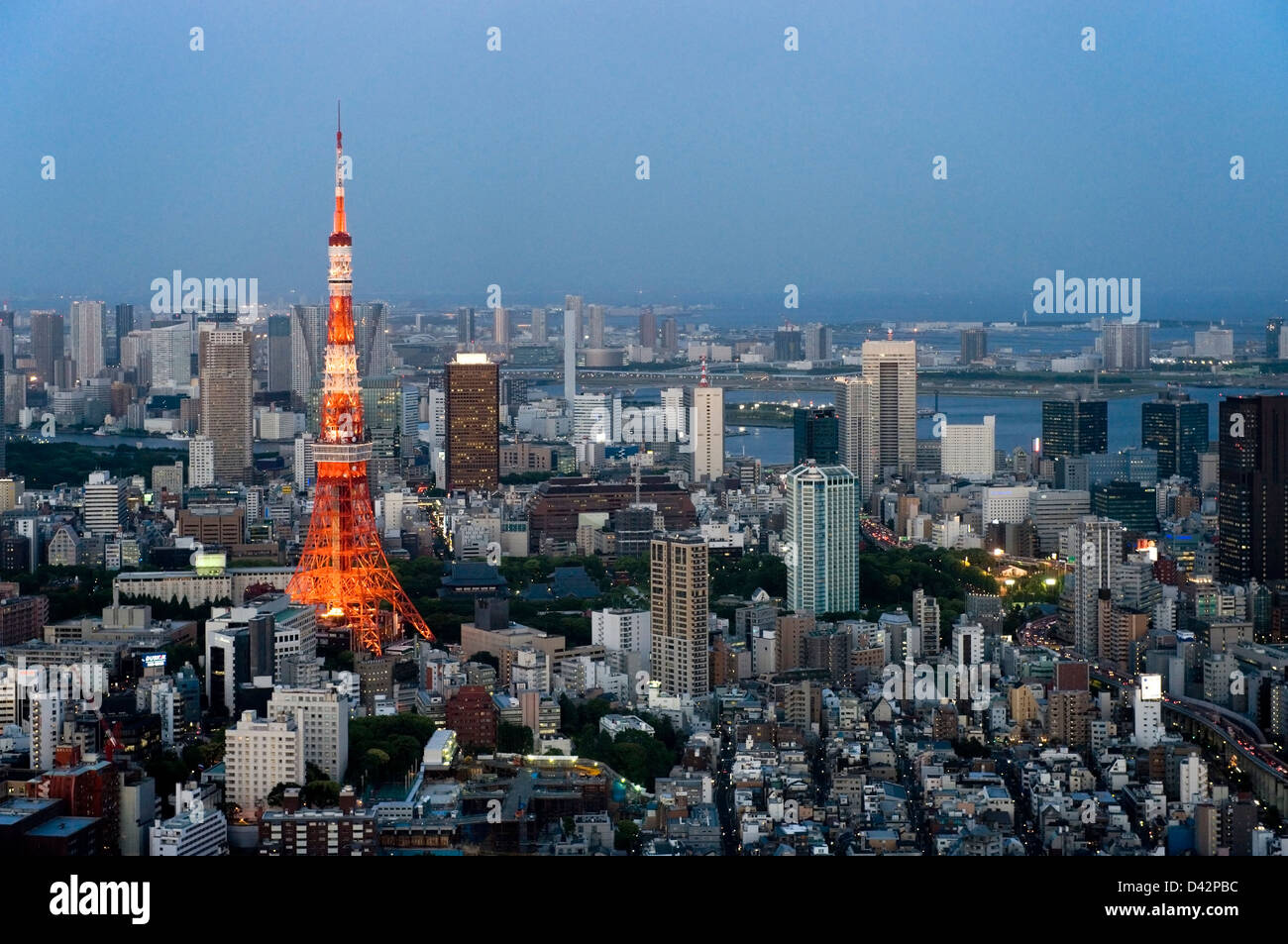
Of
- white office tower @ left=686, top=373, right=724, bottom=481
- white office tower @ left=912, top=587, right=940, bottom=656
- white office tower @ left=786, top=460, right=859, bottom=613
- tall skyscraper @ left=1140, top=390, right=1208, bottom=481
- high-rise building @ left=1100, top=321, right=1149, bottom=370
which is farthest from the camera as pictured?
white office tower @ left=686, top=373, right=724, bottom=481

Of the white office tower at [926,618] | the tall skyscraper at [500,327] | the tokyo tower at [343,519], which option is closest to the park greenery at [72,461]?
the tall skyscraper at [500,327]

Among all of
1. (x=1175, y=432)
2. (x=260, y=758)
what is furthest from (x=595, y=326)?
(x=260, y=758)

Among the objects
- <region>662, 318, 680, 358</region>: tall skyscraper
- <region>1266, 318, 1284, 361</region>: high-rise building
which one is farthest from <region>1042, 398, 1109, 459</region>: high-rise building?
<region>662, 318, 680, 358</region>: tall skyscraper

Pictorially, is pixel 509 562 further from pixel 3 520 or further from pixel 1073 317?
pixel 1073 317

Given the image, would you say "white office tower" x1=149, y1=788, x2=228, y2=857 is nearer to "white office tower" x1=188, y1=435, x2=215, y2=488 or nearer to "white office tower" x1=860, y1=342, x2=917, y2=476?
"white office tower" x1=188, y1=435, x2=215, y2=488

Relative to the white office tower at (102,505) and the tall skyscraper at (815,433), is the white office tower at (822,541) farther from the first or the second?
the white office tower at (102,505)

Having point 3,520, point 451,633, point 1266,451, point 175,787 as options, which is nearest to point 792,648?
point 451,633
